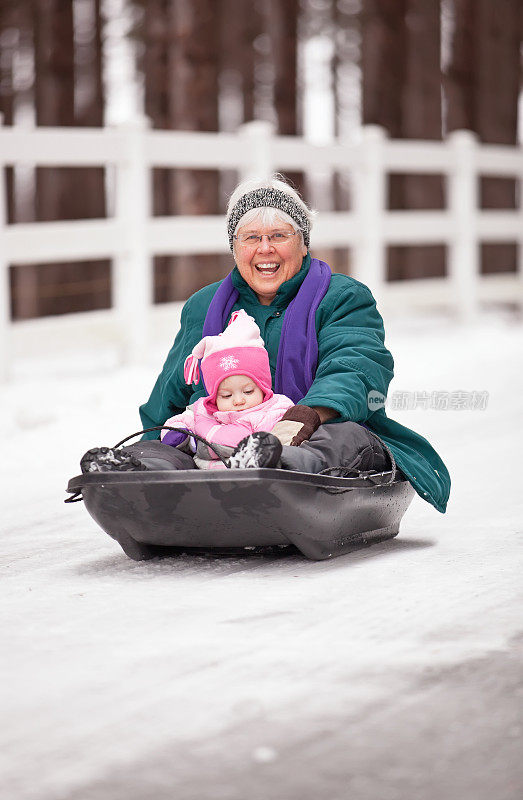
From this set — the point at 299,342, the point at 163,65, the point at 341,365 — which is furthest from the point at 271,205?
the point at 163,65

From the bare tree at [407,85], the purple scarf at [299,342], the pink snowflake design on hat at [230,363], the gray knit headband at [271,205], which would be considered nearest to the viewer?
the pink snowflake design on hat at [230,363]

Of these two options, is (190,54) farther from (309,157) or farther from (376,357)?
(376,357)

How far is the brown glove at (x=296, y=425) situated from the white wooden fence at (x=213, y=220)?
16.0 feet

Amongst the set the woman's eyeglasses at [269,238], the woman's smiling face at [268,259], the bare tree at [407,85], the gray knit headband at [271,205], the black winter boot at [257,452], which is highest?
the bare tree at [407,85]

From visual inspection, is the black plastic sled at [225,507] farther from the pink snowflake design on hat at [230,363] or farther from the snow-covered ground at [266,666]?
the pink snowflake design on hat at [230,363]

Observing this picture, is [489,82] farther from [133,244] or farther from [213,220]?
[133,244]

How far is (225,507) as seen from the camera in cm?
380

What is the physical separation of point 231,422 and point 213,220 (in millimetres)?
6885

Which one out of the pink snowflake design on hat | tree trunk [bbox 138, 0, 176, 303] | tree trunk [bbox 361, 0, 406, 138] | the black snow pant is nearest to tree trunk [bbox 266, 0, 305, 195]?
tree trunk [bbox 361, 0, 406, 138]

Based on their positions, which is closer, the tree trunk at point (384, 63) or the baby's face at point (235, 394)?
the baby's face at point (235, 394)

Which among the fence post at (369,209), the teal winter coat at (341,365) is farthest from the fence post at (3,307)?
the fence post at (369,209)

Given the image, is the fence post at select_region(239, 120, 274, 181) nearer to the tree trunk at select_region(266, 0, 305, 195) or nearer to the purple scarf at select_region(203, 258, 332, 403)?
the purple scarf at select_region(203, 258, 332, 403)

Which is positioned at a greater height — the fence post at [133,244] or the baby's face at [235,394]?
the fence post at [133,244]

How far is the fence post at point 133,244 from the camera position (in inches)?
387
